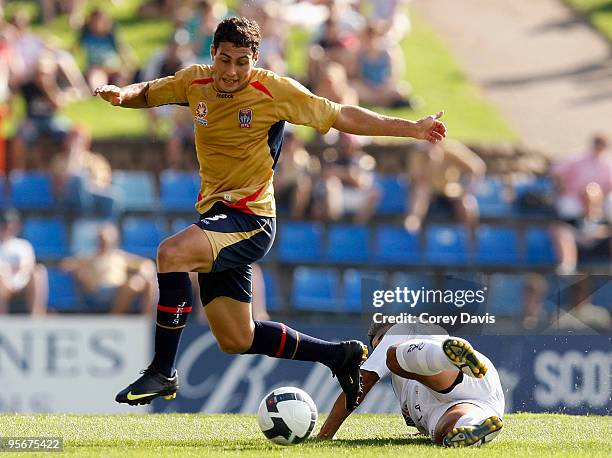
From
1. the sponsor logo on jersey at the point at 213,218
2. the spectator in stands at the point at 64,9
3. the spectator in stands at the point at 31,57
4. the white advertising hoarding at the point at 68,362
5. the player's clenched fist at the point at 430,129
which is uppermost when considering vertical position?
the spectator in stands at the point at 64,9

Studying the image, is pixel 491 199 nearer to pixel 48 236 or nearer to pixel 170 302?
pixel 48 236

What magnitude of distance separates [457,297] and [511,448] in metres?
1.94

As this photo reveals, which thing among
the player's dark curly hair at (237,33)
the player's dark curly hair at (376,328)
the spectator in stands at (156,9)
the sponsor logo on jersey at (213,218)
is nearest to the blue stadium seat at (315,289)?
the player's dark curly hair at (376,328)

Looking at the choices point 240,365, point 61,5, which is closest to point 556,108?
point 61,5

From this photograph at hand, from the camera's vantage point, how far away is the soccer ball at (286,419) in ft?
23.9

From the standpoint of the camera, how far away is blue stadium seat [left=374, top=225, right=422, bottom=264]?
14.8 m

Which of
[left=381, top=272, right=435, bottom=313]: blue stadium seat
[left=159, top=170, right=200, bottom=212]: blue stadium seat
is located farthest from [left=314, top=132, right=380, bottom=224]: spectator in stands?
[left=381, top=272, right=435, bottom=313]: blue stadium seat

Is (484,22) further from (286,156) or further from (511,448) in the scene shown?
(511,448)

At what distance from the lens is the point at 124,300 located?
13617mm

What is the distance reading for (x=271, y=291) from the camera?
46.2ft

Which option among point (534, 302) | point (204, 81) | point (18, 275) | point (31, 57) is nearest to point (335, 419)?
point (204, 81)

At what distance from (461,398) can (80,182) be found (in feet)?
27.4

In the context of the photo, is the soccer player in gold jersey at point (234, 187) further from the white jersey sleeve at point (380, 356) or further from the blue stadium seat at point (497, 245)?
the blue stadium seat at point (497, 245)

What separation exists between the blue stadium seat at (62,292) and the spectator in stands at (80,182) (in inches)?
38.0
